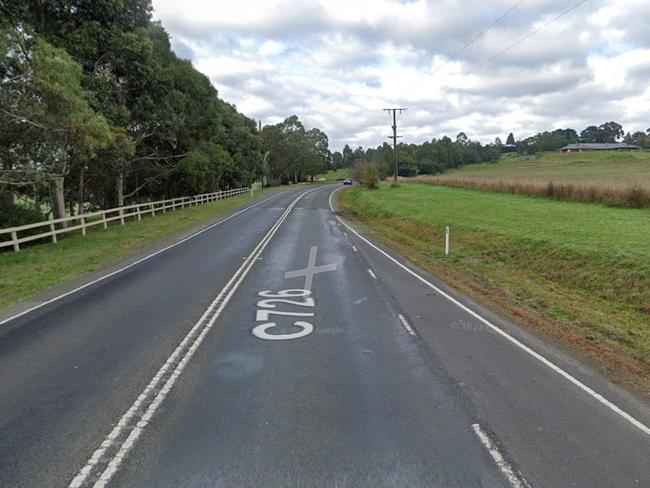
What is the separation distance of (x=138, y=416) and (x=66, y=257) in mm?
12817

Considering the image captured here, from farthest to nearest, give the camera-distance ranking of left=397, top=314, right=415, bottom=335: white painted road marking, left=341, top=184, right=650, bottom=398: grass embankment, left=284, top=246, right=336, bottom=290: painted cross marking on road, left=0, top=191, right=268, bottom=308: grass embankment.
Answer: left=0, top=191, right=268, bottom=308: grass embankment, left=284, top=246, right=336, bottom=290: painted cross marking on road, left=341, top=184, right=650, bottom=398: grass embankment, left=397, top=314, right=415, bottom=335: white painted road marking

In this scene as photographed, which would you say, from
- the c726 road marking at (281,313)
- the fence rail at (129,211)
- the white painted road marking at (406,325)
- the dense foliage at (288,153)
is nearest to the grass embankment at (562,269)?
the white painted road marking at (406,325)

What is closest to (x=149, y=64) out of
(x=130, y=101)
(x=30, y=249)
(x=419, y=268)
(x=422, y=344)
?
(x=130, y=101)

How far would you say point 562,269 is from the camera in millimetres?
12289

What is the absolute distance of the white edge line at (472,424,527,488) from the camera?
3781mm

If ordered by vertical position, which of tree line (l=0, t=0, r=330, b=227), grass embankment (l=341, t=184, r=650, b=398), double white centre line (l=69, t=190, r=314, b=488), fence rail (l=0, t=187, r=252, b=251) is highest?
tree line (l=0, t=0, r=330, b=227)

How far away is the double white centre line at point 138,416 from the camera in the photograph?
12.6 ft

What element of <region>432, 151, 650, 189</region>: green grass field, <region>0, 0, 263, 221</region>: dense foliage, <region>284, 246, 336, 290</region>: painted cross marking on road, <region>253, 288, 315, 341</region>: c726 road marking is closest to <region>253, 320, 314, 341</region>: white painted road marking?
<region>253, 288, 315, 341</region>: c726 road marking

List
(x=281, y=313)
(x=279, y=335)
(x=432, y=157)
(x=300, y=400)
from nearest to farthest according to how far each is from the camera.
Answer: (x=300, y=400)
(x=279, y=335)
(x=281, y=313)
(x=432, y=157)

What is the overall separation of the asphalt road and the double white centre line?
0.02 meters

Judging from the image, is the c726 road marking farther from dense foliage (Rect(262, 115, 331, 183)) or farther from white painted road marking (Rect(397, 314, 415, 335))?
dense foliage (Rect(262, 115, 331, 183))

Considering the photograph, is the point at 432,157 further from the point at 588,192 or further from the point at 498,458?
the point at 498,458

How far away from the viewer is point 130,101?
89.7 feet

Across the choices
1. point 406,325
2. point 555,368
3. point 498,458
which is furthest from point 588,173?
point 498,458
